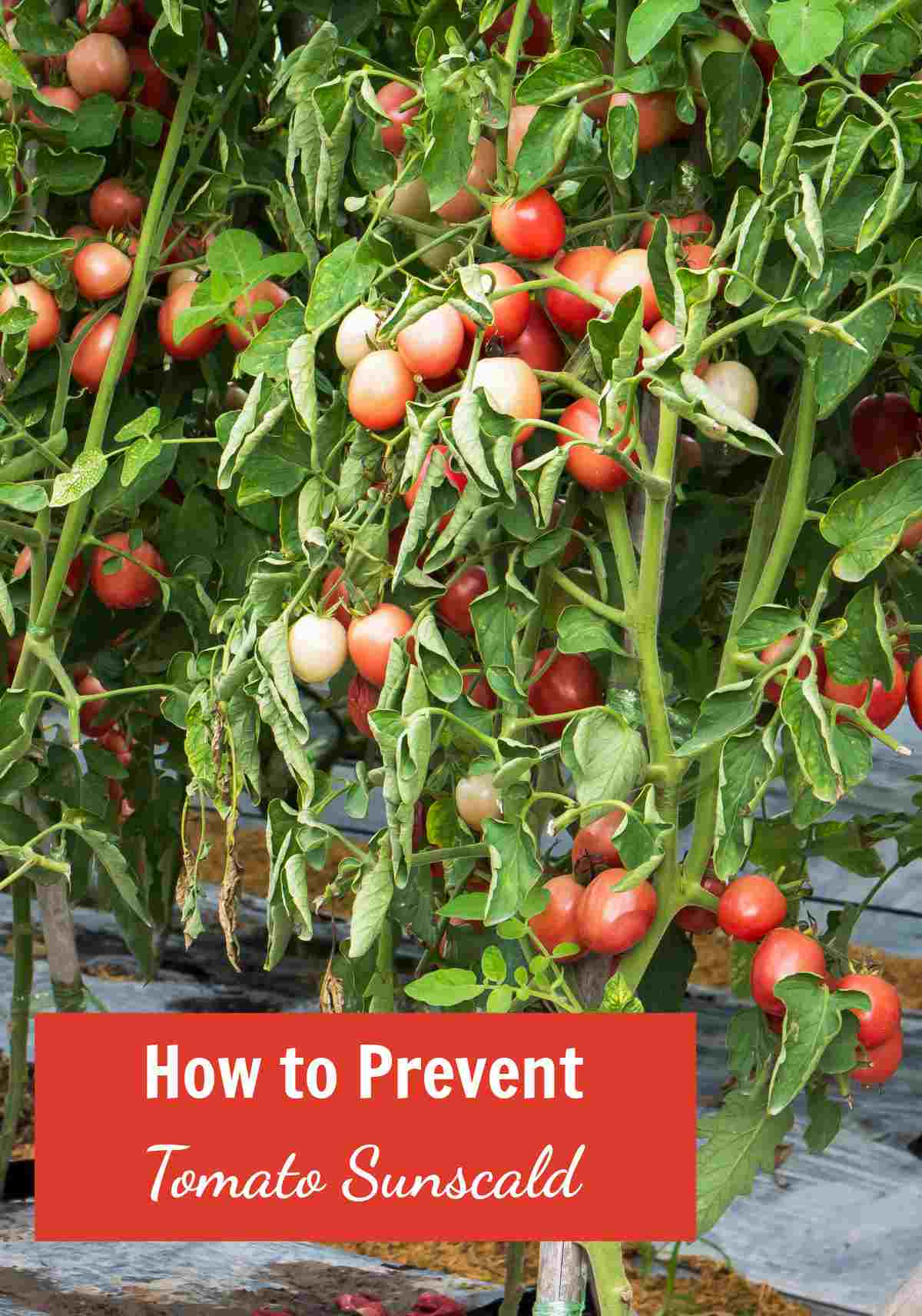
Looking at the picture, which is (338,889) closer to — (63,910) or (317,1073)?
(317,1073)

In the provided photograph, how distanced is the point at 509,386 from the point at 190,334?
0.36m

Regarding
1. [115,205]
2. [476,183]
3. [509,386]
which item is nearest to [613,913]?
[509,386]

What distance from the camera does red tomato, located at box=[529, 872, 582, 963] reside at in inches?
31.0

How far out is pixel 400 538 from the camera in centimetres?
82

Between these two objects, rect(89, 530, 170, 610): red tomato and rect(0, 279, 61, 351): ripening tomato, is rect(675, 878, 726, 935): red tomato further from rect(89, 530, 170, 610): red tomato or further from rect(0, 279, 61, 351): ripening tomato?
rect(0, 279, 61, 351): ripening tomato

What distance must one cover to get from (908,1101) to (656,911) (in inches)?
54.1

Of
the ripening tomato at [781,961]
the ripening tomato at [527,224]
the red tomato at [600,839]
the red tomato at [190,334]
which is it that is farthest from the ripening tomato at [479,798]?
the red tomato at [190,334]

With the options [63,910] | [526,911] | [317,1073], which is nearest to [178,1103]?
[317,1073]

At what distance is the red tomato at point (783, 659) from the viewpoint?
73cm

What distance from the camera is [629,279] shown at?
0.71 metres

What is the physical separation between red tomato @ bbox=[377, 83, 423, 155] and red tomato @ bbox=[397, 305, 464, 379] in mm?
126

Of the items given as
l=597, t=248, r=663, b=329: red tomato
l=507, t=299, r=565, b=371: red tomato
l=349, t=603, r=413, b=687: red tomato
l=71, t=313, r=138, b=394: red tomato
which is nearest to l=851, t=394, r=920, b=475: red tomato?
l=507, t=299, r=565, b=371: red tomato

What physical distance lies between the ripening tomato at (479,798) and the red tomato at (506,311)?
0.72ft

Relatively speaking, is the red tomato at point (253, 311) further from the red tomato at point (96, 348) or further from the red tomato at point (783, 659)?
the red tomato at point (783, 659)
